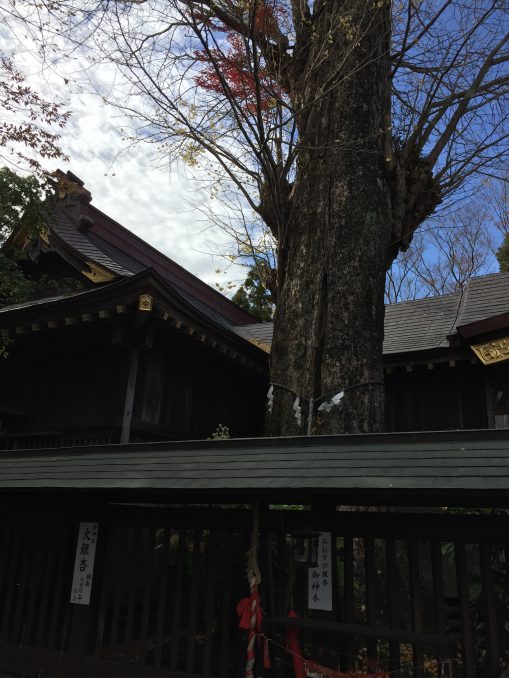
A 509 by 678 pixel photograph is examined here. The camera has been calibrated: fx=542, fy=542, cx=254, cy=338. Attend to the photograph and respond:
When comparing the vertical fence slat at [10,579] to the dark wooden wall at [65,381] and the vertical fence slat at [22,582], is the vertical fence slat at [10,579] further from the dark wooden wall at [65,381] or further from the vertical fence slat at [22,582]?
the dark wooden wall at [65,381]

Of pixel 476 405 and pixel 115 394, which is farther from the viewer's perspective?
pixel 476 405

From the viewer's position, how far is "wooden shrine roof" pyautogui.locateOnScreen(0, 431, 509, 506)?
352 cm

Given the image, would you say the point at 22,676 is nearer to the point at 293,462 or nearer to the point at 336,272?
the point at 293,462

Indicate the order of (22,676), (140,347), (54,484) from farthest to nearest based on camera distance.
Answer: (140,347)
(22,676)
(54,484)

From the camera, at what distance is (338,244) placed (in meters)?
6.93

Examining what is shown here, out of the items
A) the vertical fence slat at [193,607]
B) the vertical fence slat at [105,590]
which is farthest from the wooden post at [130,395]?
the vertical fence slat at [193,607]

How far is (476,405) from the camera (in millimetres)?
9688

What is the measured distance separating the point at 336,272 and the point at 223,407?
4.66 meters

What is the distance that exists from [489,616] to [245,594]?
6.54 feet

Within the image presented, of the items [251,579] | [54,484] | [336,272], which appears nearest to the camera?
[251,579]

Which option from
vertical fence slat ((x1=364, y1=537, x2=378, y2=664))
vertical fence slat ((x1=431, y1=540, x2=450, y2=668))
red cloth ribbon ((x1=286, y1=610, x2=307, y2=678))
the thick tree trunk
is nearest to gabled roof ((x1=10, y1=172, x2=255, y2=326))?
the thick tree trunk

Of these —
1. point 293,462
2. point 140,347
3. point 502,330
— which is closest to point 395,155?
point 502,330

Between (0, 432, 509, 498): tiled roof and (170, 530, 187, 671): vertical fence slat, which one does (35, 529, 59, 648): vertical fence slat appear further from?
(170, 530, 187, 671): vertical fence slat

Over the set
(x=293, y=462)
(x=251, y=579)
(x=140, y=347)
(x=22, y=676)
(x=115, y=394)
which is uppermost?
(x=140, y=347)
